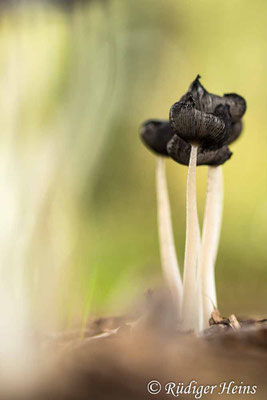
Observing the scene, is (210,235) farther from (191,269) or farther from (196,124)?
(196,124)

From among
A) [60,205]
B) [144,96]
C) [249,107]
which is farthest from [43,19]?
[249,107]

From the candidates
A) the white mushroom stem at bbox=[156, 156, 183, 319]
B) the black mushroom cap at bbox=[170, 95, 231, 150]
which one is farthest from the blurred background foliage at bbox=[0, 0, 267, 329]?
the black mushroom cap at bbox=[170, 95, 231, 150]

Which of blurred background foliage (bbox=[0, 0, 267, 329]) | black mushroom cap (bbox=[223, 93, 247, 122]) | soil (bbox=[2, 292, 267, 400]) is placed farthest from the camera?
blurred background foliage (bbox=[0, 0, 267, 329])

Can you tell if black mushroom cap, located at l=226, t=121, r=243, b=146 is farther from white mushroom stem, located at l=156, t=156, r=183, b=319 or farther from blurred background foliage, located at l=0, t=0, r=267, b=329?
blurred background foliage, located at l=0, t=0, r=267, b=329

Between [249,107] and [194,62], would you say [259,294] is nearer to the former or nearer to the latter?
[249,107]

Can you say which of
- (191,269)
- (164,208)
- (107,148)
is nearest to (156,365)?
(191,269)

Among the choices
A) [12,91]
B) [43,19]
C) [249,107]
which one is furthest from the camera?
[249,107]
